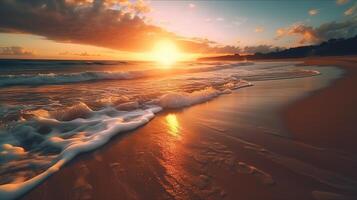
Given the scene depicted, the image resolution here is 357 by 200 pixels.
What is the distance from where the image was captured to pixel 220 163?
103 inches

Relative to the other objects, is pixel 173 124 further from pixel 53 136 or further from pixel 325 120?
pixel 325 120

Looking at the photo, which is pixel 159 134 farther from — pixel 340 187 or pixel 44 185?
pixel 340 187

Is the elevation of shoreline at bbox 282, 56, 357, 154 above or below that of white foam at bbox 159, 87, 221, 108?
below

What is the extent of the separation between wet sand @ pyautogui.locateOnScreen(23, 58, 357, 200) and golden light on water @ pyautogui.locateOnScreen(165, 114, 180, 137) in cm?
2

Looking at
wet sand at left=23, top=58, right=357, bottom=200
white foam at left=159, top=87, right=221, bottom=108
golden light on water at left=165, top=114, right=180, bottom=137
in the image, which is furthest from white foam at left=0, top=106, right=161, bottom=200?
white foam at left=159, top=87, right=221, bottom=108

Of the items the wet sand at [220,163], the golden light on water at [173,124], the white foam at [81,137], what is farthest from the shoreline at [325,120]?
the white foam at [81,137]

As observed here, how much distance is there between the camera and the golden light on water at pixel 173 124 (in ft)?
12.7

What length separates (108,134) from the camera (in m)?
3.64

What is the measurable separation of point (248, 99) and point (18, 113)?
22.5 feet

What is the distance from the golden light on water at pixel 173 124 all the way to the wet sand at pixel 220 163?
0.02 meters

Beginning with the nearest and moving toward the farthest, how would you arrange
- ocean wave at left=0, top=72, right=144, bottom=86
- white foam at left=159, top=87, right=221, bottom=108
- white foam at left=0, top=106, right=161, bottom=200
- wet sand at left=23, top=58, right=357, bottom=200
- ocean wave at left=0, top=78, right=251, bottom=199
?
wet sand at left=23, top=58, right=357, bottom=200
white foam at left=0, top=106, right=161, bottom=200
ocean wave at left=0, top=78, right=251, bottom=199
white foam at left=159, top=87, right=221, bottom=108
ocean wave at left=0, top=72, right=144, bottom=86

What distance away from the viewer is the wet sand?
81.1 inches

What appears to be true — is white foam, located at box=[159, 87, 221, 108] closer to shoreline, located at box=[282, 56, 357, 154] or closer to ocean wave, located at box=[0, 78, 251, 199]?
ocean wave, located at box=[0, 78, 251, 199]

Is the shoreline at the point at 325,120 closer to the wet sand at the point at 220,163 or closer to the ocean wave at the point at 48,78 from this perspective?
the wet sand at the point at 220,163
